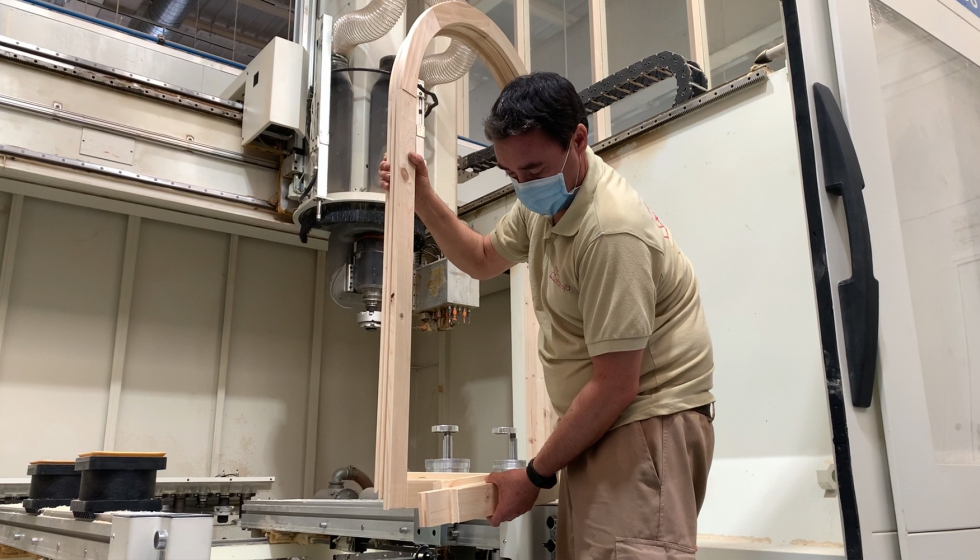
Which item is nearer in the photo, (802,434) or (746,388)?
(802,434)

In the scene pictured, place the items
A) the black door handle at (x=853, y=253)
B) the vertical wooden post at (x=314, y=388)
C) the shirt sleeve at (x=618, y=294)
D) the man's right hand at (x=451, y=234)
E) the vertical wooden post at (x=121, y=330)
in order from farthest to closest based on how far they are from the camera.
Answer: the vertical wooden post at (x=314, y=388)
the vertical wooden post at (x=121, y=330)
the man's right hand at (x=451, y=234)
the shirt sleeve at (x=618, y=294)
the black door handle at (x=853, y=253)

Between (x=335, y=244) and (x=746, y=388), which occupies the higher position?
(x=335, y=244)

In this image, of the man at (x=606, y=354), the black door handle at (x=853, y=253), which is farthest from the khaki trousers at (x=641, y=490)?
the black door handle at (x=853, y=253)

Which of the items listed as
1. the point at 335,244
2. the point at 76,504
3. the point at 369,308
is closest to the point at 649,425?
the point at 76,504

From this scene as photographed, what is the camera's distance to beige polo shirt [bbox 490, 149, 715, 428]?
826 millimetres

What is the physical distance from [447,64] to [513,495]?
1.43 meters

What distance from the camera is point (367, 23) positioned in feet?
6.31

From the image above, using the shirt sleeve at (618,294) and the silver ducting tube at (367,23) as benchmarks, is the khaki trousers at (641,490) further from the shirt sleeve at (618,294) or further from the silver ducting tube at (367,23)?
the silver ducting tube at (367,23)

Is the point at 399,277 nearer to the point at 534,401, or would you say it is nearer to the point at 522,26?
the point at 534,401

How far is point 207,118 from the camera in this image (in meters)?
2.03

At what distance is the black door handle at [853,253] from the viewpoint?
704 mm

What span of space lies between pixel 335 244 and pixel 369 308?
229 mm

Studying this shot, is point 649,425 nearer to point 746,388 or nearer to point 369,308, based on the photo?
point 746,388

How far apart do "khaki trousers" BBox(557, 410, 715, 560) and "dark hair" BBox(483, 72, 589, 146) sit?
0.39 meters
